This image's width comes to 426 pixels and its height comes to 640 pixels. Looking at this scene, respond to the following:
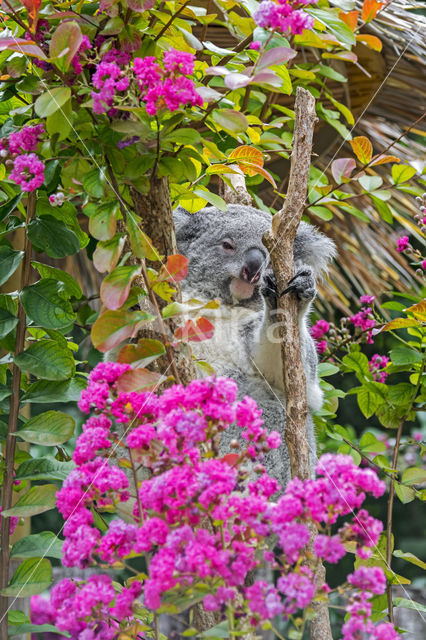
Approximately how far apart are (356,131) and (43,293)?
1482 mm

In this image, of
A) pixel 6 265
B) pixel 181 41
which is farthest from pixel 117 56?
pixel 6 265

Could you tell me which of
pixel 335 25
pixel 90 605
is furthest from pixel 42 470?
pixel 335 25

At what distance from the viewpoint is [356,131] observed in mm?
2217

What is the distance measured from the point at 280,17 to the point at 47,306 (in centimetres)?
51

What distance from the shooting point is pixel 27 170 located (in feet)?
2.99

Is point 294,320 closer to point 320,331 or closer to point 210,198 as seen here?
point 210,198

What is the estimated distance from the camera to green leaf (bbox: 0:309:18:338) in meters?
1.02

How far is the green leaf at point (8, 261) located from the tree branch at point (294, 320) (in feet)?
1.24

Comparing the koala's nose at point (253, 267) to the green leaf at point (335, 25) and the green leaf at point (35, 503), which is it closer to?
the green leaf at point (335, 25)

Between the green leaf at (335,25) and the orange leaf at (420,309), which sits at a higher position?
the green leaf at (335,25)

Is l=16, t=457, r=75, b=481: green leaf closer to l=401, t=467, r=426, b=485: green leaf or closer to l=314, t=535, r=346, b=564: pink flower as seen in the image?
l=314, t=535, r=346, b=564: pink flower

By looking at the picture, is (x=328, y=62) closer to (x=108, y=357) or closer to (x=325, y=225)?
(x=325, y=225)

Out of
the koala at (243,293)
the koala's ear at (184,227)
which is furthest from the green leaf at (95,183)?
the koala's ear at (184,227)

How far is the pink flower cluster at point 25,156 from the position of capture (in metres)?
0.89
